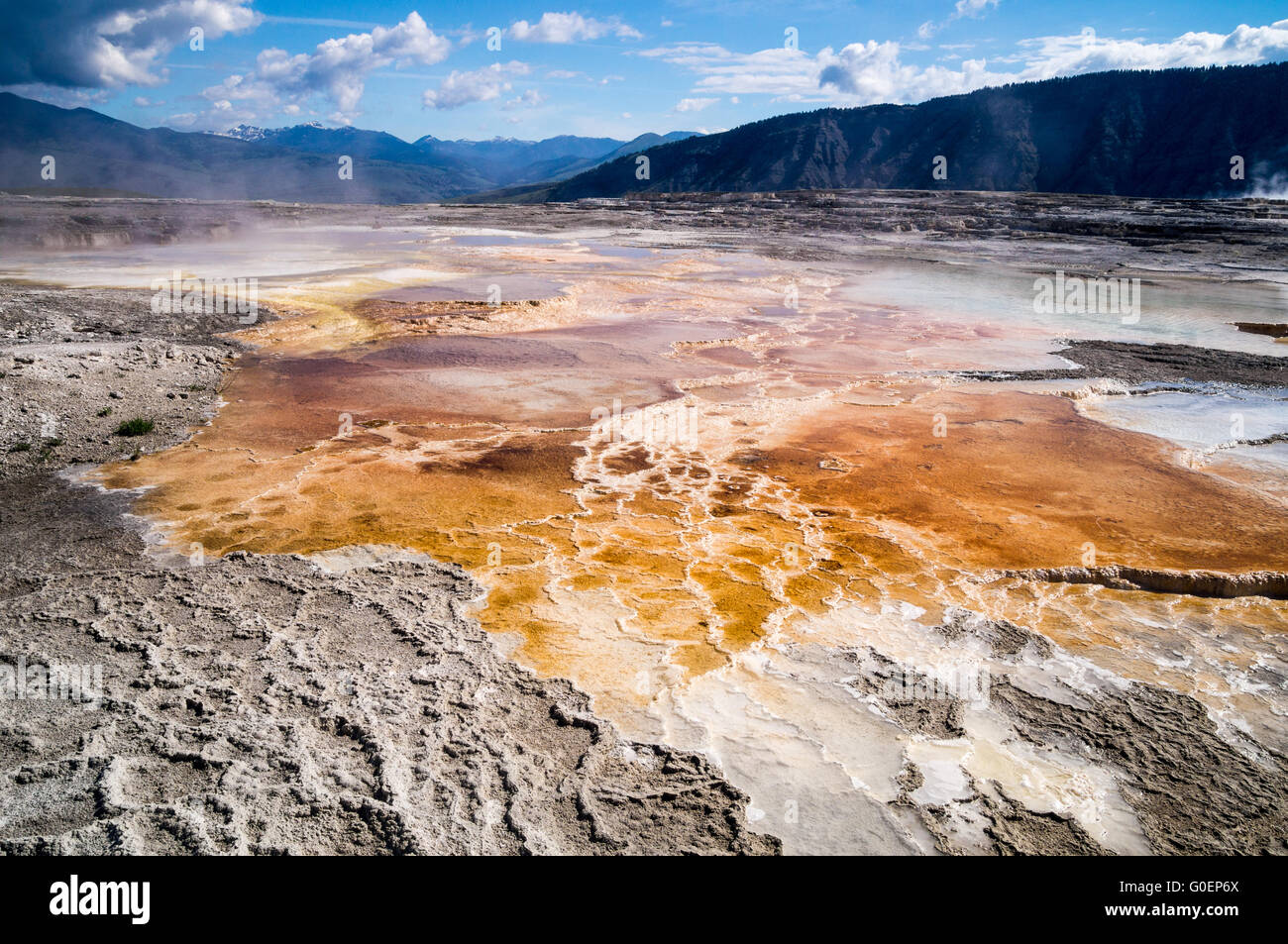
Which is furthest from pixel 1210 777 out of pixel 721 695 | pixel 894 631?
pixel 721 695

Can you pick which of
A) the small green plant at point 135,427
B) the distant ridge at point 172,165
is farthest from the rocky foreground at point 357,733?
the distant ridge at point 172,165

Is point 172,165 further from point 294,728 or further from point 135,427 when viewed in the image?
point 294,728

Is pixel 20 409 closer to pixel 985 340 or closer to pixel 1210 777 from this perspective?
pixel 1210 777

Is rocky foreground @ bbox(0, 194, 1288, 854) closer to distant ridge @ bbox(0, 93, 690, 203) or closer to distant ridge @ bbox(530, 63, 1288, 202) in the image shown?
distant ridge @ bbox(530, 63, 1288, 202)

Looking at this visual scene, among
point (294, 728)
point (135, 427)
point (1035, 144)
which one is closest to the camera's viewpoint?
point (294, 728)

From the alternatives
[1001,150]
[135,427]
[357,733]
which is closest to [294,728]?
[357,733]

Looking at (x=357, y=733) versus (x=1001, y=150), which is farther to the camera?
(x=1001, y=150)

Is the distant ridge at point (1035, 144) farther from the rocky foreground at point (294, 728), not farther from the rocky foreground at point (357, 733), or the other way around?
the rocky foreground at point (294, 728)

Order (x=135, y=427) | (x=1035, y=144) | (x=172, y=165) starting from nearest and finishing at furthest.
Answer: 1. (x=135, y=427)
2. (x=1035, y=144)
3. (x=172, y=165)

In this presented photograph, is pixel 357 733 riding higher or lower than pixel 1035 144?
lower
